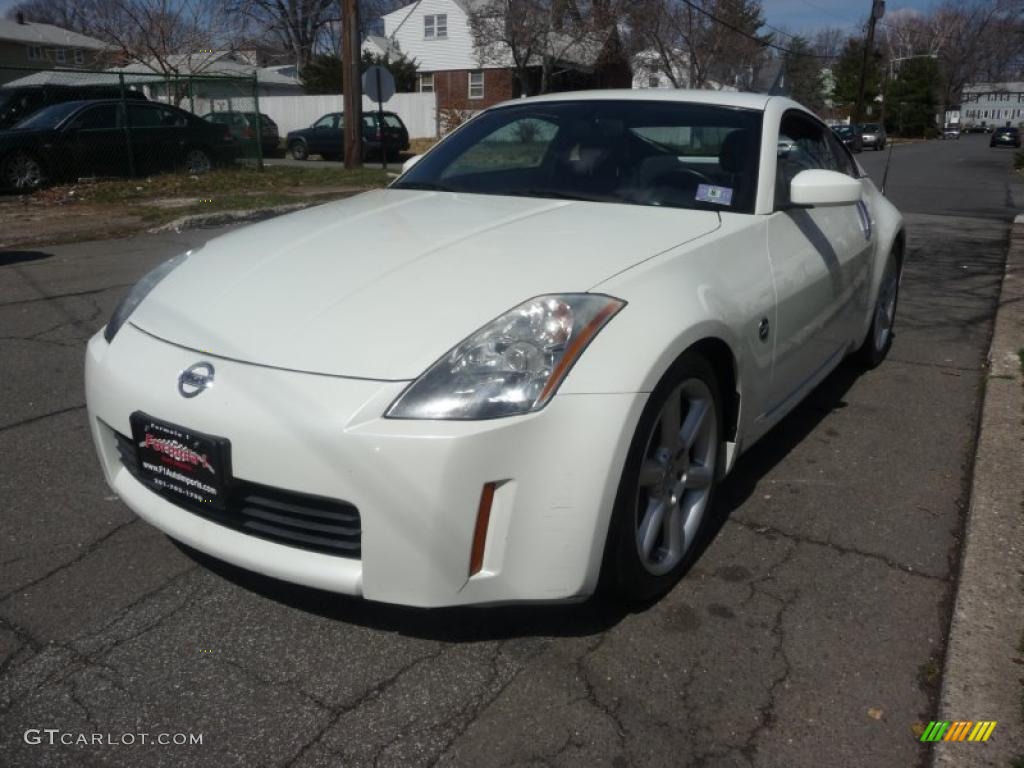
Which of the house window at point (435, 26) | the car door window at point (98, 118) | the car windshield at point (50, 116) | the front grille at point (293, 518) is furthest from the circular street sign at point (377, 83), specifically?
the house window at point (435, 26)

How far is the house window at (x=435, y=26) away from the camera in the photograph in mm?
43169

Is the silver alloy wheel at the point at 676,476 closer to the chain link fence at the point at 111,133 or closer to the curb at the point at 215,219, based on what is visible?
the curb at the point at 215,219

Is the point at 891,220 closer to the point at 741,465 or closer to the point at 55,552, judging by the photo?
the point at 741,465

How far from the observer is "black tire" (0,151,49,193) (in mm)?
13484

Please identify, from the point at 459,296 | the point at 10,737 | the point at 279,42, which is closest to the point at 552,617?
the point at 459,296

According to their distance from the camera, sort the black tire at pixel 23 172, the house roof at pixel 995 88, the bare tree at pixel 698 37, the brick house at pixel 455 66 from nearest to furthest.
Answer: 1. the black tire at pixel 23 172
2. the bare tree at pixel 698 37
3. the brick house at pixel 455 66
4. the house roof at pixel 995 88

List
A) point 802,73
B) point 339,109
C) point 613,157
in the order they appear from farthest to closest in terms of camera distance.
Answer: point 802,73, point 339,109, point 613,157

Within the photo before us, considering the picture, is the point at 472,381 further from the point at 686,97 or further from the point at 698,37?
the point at 698,37

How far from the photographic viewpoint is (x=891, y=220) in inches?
186

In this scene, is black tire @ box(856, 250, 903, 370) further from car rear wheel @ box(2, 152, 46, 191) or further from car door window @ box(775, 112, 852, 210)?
car rear wheel @ box(2, 152, 46, 191)

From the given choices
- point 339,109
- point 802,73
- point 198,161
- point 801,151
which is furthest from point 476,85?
point 801,151

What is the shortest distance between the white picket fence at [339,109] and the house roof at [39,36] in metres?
11.0

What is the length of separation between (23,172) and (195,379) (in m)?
13.7

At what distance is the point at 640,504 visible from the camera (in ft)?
8.23
